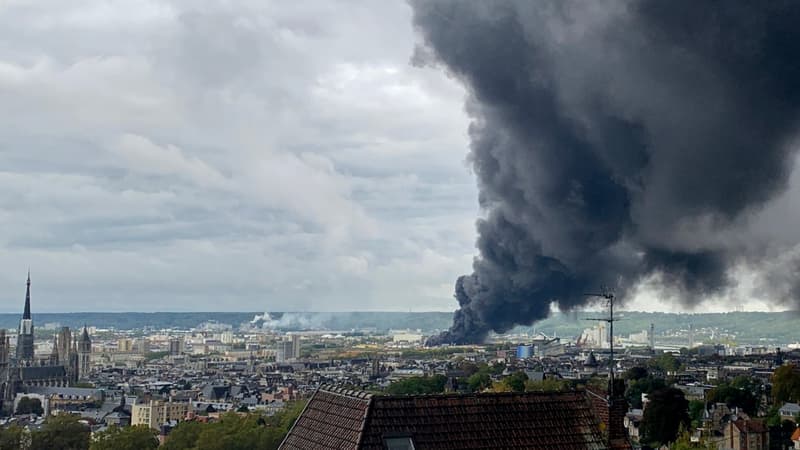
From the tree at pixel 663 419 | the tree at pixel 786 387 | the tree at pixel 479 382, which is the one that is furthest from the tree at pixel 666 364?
the tree at pixel 663 419

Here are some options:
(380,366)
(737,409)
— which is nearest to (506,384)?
(737,409)

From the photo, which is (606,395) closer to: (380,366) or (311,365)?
(380,366)

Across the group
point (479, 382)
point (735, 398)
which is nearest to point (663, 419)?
point (735, 398)

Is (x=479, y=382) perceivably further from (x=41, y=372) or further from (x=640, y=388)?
(x=41, y=372)

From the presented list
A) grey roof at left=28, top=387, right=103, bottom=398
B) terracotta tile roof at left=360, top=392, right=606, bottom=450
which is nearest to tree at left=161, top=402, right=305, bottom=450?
terracotta tile roof at left=360, top=392, right=606, bottom=450

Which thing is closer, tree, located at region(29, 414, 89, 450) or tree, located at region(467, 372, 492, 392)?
tree, located at region(29, 414, 89, 450)

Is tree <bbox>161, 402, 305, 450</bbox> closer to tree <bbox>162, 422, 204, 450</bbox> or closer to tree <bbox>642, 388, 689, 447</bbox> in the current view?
tree <bbox>162, 422, 204, 450</bbox>

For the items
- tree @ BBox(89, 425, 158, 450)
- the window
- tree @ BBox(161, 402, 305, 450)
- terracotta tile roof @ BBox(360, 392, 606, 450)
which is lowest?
tree @ BBox(89, 425, 158, 450)

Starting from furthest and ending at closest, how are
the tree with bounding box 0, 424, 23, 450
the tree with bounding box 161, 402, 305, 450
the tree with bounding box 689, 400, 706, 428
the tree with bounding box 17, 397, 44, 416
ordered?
the tree with bounding box 17, 397, 44, 416 → the tree with bounding box 689, 400, 706, 428 → the tree with bounding box 0, 424, 23, 450 → the tree with bounding box 161, 402, 305, 450
